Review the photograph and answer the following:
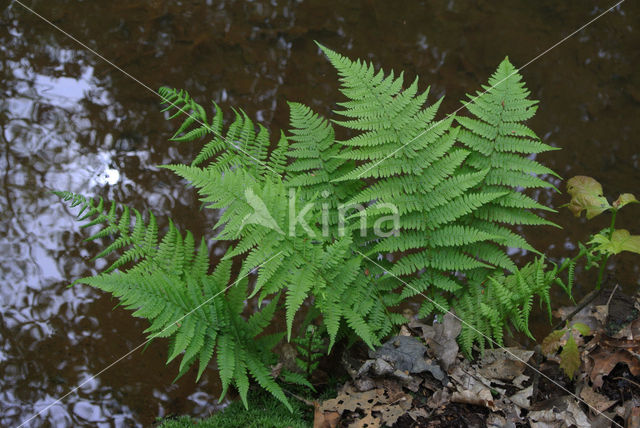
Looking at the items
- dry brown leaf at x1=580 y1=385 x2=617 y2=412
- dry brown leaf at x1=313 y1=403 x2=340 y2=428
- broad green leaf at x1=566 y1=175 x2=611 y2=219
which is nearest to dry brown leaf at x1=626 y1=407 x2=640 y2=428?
dry brown leaf at x1=580 y1=385 x2=617 y2=412

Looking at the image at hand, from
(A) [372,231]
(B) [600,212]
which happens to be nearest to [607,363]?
(B) [600,212]

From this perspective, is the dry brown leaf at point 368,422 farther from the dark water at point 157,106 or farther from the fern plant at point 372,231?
the dark water at point 157,106

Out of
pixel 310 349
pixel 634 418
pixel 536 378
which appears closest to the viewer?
pixel 634 418

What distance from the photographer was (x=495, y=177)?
2871 mm

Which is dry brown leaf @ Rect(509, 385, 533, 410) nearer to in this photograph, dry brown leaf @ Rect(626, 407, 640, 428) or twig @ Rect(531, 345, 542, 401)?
twig @ Rect(531, 345, 542, 401)

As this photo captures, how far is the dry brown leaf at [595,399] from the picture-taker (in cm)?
233

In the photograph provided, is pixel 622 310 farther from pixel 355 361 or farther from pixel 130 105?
pixel 130 105

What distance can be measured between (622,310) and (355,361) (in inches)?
56.4

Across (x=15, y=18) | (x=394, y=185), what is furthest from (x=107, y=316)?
(x=15, y=18)

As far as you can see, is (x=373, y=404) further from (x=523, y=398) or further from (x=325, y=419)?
(x=523, y=398)

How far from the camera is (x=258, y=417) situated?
2641 millimetres

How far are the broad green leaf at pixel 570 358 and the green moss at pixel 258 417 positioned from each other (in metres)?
1.28

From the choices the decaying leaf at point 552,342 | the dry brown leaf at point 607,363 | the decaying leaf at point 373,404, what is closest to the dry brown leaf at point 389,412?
the decaying leaf at point 373,404

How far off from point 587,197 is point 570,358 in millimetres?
806
